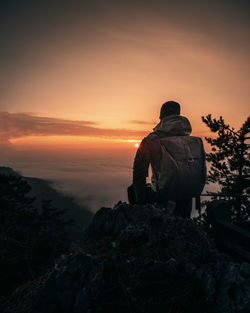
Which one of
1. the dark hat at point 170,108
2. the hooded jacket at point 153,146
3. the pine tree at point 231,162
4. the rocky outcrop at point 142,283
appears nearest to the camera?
the rocky outcrop at point 142,283

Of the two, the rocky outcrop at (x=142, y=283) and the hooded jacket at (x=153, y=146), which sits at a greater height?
the hooded jacket at (x=153, y=146)

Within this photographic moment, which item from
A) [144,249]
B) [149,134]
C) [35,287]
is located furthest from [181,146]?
[35,287]

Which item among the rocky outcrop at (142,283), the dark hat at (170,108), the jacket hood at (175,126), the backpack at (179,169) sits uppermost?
the dark hat at (170,108)

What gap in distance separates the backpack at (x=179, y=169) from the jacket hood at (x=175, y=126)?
0.72 ft

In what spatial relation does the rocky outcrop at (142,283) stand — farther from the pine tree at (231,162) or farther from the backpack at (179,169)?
the pine tree at (231,162)

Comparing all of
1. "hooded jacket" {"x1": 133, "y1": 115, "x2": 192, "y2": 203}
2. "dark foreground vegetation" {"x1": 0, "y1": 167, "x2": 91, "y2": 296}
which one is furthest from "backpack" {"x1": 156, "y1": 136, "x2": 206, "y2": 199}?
"dark foreground vegetation" {"x1": 0, "y1": 167, "x2": 91, "y2": 296}

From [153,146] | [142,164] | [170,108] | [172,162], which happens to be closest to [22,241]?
[142,164]

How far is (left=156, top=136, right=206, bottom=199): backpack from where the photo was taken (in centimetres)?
363

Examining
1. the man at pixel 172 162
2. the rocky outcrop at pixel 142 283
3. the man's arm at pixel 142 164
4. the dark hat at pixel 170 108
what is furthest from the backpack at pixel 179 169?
the rocky outcrop at pixel 142 283

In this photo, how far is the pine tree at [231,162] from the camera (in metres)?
12.8

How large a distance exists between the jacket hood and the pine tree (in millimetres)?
10381

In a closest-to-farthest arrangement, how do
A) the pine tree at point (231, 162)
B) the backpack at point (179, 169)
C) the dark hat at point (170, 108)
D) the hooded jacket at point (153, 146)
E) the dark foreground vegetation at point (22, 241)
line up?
the backpack at point (179, 169)
the hooded jacket at point (153, 146)
the dark hat at point (170, 108)
the dark foreground vegetation at point (22, 241)
the pine tree at point (231, 162)

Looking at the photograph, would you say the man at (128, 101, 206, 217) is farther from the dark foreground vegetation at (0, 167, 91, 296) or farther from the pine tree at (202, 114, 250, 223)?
the pine tree at (202, 114, 250, 223)

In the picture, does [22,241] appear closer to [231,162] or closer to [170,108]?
[170,108]
